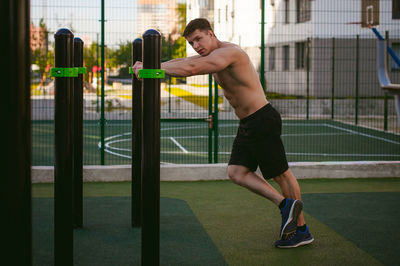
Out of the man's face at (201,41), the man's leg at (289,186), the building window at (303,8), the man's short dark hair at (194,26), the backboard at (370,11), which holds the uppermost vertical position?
the building window at (303,8)

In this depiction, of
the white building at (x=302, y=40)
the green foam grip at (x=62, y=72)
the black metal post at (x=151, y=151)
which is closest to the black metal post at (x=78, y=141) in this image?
the green foam grip at (x=62, y=72)

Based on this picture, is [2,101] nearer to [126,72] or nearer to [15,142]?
[15,142]

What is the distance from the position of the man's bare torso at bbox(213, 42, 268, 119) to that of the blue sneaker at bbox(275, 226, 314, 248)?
1167 millimetres

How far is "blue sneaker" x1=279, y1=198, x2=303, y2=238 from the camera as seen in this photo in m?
5.35

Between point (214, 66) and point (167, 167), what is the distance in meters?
4.27

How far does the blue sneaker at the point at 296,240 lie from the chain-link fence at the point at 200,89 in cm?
209

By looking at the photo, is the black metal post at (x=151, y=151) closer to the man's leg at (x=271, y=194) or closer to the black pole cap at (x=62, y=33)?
the black pole cap at (x=62, y=33)

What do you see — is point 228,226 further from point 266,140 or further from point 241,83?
point 241,83

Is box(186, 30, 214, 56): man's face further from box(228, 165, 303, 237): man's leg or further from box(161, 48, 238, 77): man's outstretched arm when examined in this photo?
box(228, 165, 303, 237): man's leg

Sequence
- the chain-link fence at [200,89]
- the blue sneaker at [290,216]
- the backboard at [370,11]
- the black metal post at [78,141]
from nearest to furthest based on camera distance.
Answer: the blue sneaker at [290,216] < the black metal post at [78,141] < the chain-link fence at [200,89] < the backboard at [370,11]

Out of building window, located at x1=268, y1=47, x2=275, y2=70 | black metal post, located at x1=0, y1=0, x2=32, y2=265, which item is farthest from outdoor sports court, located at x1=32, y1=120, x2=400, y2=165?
black metal post, located at x1=0, y1=0, x2=32, y2=265

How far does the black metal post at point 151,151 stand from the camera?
386cm

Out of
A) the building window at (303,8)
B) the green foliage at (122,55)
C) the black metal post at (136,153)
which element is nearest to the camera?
the black metal post at (136,153)

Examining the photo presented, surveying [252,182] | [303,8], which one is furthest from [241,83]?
[303,8]
